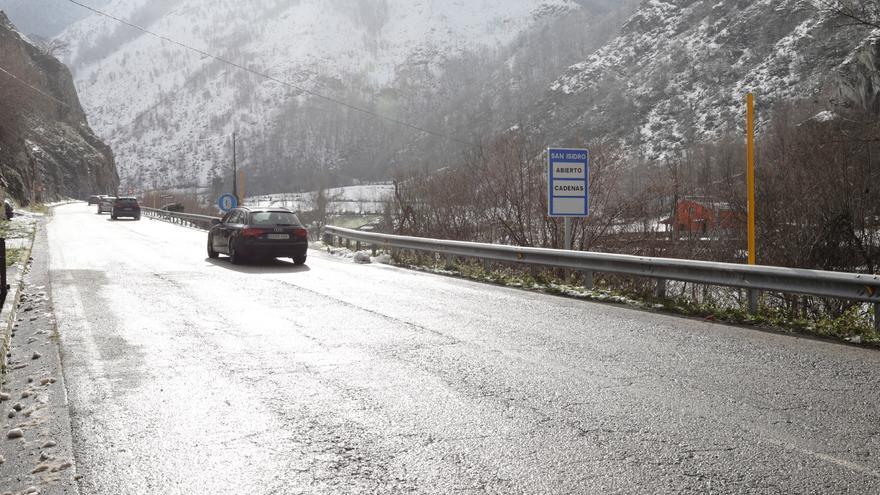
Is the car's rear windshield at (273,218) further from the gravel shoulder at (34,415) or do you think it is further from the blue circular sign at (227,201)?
the blue circular sign at (227,201)

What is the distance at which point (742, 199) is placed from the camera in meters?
15.7

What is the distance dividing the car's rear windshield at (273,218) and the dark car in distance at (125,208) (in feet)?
106

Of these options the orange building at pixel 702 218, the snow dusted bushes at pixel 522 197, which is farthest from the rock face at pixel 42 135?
the orange building at pixel 702 218

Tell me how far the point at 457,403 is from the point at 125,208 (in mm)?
46534

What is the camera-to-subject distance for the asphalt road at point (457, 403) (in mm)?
3764

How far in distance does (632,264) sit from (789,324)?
10.3 ft

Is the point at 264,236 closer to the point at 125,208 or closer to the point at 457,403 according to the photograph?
the point at 457,403

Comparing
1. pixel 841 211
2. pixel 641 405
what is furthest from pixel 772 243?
pixel 641 405

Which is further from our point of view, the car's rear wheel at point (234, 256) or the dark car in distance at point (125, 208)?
the dark car in distance at point (125, 208)

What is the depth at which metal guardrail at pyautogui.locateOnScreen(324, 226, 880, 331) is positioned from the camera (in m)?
7.84

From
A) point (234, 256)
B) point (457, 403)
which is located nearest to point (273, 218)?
point (234, 256)

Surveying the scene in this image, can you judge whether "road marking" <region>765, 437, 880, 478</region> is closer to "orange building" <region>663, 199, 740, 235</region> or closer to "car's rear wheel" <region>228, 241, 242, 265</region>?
"orange building" <region>663, 199, 740, 235</region>

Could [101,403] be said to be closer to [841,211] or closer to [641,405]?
[641,405]

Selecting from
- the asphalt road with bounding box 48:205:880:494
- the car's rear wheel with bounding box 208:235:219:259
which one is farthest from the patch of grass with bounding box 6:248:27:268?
the asphalt road with bounding box 48:205:880:494
